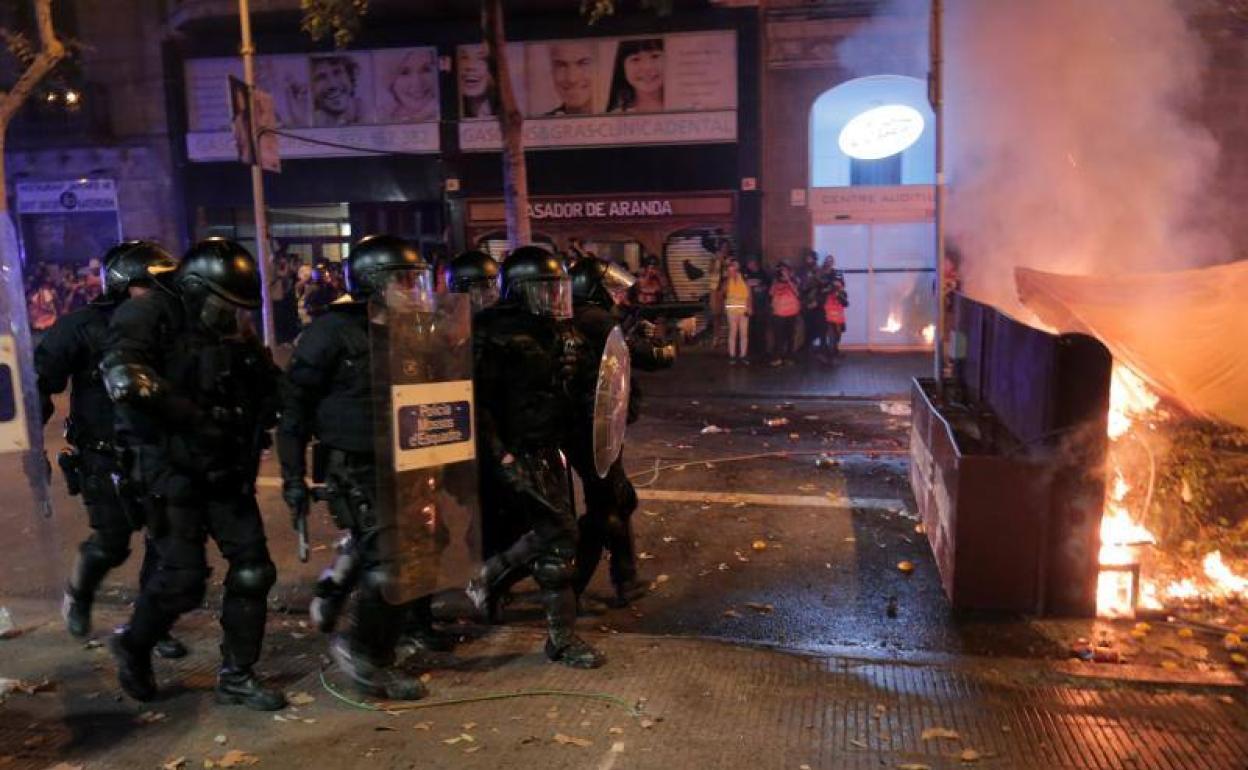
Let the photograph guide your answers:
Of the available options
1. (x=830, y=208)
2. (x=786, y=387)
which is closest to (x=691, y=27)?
(x=830, y=208)

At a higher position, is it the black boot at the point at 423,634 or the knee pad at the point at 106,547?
the knee pad at the point at 106,547

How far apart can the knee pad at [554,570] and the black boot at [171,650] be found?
1.61 m

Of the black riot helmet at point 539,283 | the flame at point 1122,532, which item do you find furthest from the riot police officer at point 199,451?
the flame at point 1122,532

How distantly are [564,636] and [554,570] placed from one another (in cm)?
28

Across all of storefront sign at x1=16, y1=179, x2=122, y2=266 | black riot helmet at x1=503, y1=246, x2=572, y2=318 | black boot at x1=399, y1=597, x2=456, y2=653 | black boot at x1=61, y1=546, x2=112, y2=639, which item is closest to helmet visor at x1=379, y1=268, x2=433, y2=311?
black riot helmet at x1=503, y1=246, x2=572, y2=318

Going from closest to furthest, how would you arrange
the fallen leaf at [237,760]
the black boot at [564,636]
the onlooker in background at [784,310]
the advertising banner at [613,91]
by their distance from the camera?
the fallen leaf at [237,760] → the black boot at [564,636] → the onlooker in background at [784,310] → the advertising banner at [613,91]

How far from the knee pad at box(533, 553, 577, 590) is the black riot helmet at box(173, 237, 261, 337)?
1.53 meters

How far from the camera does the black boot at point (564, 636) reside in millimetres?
3965

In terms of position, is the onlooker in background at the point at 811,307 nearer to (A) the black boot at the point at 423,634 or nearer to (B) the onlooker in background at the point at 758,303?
(B) the onlooker in background at the point at 758,303

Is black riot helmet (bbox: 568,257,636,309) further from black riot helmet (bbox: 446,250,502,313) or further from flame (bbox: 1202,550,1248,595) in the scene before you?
flame (bbox: 1202,550,1248,595)

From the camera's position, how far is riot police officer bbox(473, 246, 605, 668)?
3967mm

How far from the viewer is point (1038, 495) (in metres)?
4.34

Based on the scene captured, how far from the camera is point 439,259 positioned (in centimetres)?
1498

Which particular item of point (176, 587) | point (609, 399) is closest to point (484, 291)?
point (609, 399)
